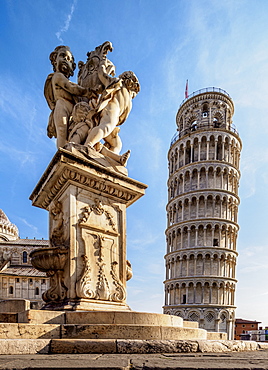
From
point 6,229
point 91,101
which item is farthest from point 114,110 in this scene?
point 6,229

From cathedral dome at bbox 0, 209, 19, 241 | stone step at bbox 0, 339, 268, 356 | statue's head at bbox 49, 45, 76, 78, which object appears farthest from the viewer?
cathedral dome at bbox 0, 209, 19, 241

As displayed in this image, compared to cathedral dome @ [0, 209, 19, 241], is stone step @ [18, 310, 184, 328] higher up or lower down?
higher up

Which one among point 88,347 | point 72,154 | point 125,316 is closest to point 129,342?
point 88,347

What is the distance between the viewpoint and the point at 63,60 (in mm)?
6504

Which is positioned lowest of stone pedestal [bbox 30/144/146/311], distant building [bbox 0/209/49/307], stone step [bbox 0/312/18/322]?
distant building [bbox 0/209/49/307]

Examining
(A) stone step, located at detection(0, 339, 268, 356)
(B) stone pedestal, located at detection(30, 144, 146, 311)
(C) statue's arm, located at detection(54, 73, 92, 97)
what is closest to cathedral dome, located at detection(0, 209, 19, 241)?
(C) statue's arm, located at detection(54, 73, 92, 97)

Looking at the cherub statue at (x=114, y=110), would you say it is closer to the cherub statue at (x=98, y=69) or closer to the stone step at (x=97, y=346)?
the cherub statue at (x=98, y=69)

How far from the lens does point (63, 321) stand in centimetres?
397

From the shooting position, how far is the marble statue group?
590 centimetres

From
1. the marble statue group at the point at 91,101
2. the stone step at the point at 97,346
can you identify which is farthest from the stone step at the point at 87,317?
the marble statue group at the point at 91,101

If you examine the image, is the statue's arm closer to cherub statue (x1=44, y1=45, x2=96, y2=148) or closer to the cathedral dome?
cherub statue (x1=44, y1=45, x2=96, y2=148)

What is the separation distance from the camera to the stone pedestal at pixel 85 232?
15.3 ft

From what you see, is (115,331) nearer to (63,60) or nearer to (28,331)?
(28,331)

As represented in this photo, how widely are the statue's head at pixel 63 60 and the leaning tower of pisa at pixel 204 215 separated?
46.3m
